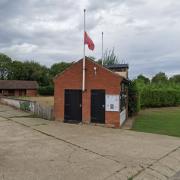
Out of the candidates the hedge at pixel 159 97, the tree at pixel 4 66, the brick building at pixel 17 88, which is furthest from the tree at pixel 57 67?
the hedge at pixel 159 97

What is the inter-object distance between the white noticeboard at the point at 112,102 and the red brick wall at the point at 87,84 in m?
0.26

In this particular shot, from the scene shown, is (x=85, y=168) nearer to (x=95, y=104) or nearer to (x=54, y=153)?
(x=54, y=153)

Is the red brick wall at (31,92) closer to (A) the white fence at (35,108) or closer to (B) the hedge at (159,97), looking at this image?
(A) the white fence at (35,108)

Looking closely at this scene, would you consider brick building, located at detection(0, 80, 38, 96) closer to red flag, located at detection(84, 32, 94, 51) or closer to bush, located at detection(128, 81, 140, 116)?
bush, located at detection(128, 81, 140, 116)

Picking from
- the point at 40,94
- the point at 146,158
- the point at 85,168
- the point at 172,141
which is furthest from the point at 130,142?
the point at 40,94

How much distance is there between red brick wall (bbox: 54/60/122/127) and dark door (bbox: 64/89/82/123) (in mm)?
283

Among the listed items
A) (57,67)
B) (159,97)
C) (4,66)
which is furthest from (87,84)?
(57,67)

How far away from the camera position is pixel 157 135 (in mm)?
15766

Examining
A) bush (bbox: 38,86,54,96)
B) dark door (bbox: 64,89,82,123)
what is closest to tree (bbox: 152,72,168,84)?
bush (bbox: 38,86,54,96)

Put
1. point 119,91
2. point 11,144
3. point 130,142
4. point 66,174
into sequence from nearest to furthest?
1. point 66,174
2. point 11,144
3. point 130,142
4. point 119,91

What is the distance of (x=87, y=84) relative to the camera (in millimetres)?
20031

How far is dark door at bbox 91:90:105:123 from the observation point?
1952 cm

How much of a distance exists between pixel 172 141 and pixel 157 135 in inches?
67.4

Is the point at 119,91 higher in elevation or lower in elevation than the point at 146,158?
higher
